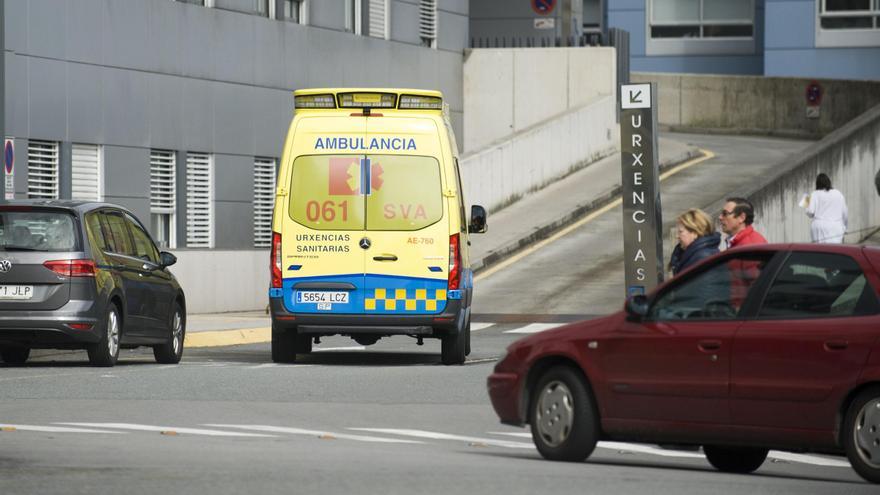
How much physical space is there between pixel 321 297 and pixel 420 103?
85.0 inches

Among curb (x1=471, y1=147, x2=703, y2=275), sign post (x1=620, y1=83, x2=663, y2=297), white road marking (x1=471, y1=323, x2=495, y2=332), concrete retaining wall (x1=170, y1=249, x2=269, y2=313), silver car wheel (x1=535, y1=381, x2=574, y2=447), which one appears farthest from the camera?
curb (x1=471, y1=147, x2=703, y2=275)

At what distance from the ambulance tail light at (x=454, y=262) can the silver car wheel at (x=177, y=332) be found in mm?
3136

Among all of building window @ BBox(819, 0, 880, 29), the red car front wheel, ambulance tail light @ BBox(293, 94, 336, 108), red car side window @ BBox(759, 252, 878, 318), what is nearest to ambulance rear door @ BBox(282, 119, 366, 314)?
ambulance tail light @ BBox(293, 94, 336, 108)

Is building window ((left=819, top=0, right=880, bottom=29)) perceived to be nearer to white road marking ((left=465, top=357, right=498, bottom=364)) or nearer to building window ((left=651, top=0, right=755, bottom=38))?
building window ((left=651, top=0, right=755, bottom=38))

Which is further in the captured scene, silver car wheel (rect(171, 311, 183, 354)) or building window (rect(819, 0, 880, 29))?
building window (rect(819, 0, 880, 29))

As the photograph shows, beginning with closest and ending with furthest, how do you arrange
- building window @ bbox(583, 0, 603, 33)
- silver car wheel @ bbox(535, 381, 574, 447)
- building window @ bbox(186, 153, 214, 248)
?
1. silver car wheel @ bbox(535, 381, 574, 447)
2. building window @ bbox(186, 153, 214, 248)
3. building window @ bbox(583, 0, 603, 33)

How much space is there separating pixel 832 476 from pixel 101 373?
8655 mm

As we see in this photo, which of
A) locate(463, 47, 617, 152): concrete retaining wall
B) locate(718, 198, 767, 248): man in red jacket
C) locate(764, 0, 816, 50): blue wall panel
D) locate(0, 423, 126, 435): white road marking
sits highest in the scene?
locate(764, 0, 816, 50): blue wall panel

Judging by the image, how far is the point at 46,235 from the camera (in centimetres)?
1847

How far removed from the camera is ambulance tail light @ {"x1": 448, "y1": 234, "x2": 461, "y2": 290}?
19.0 m

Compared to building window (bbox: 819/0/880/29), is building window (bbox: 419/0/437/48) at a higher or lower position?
lower

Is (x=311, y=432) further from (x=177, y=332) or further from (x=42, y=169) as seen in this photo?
(x=42, y=169)

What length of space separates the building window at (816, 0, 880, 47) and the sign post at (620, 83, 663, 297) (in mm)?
43092

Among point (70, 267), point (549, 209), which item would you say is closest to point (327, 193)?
point (70, 267)
